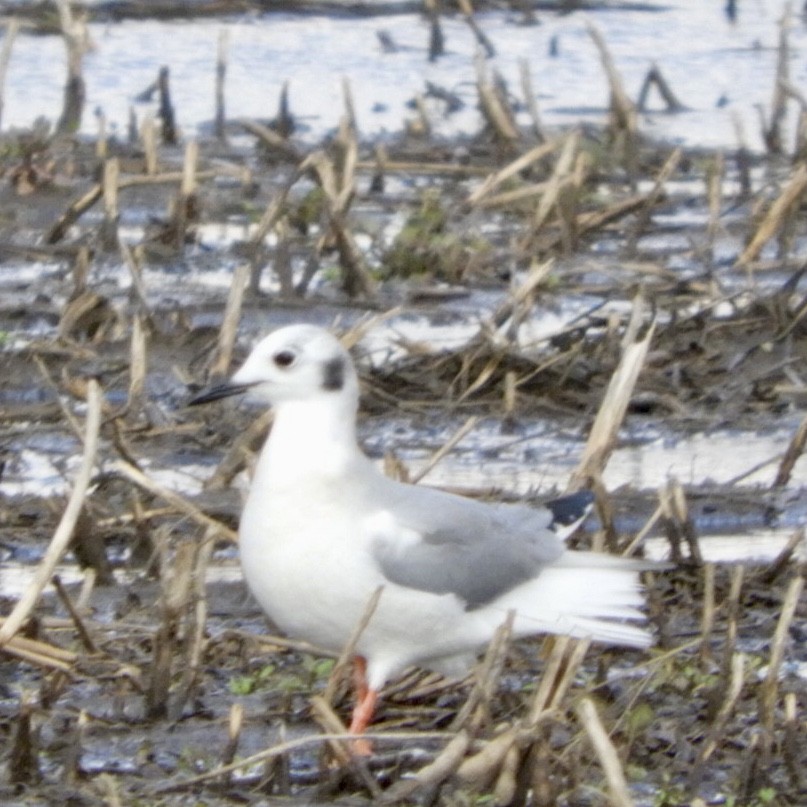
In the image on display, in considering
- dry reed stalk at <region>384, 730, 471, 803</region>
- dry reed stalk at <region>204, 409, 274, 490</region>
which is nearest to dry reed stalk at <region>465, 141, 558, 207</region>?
dry reed stalk at <region>204, 409, 274, 490</region>

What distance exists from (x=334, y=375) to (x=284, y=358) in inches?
4.1

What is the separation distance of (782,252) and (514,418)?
2.52 meters

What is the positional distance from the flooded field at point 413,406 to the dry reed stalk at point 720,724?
2cm

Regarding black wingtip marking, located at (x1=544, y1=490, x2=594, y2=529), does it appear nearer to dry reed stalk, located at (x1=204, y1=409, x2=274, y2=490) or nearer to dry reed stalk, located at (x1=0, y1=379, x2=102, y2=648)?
dry reed stalk, located at (x1=0, y1=379, x2=102, y2=648)

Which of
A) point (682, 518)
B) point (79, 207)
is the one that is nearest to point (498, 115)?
point (79, 207)

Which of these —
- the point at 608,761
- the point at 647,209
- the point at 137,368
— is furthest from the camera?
the point at 647,209

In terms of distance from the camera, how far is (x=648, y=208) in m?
9.52

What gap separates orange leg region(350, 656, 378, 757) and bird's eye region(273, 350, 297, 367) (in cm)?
59

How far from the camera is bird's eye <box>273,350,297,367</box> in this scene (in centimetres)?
455

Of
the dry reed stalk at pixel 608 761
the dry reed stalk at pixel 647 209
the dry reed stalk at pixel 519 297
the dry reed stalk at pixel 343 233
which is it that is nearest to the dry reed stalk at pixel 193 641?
the dry reed stalk at pixel 608 761

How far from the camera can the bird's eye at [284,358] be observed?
179 inches

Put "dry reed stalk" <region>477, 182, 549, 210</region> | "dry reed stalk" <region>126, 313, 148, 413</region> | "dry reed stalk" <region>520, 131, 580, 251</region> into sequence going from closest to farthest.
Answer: "dry reed stalk" <region>126, 313, 148, 413</region>, "dry reed stalk" <region>520, 131, 580, 251</region>, "dry reed stalk" <region>477, 182, 549, 210</region>

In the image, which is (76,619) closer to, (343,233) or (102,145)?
(343,233)

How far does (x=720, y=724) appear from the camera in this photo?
3990 mm
